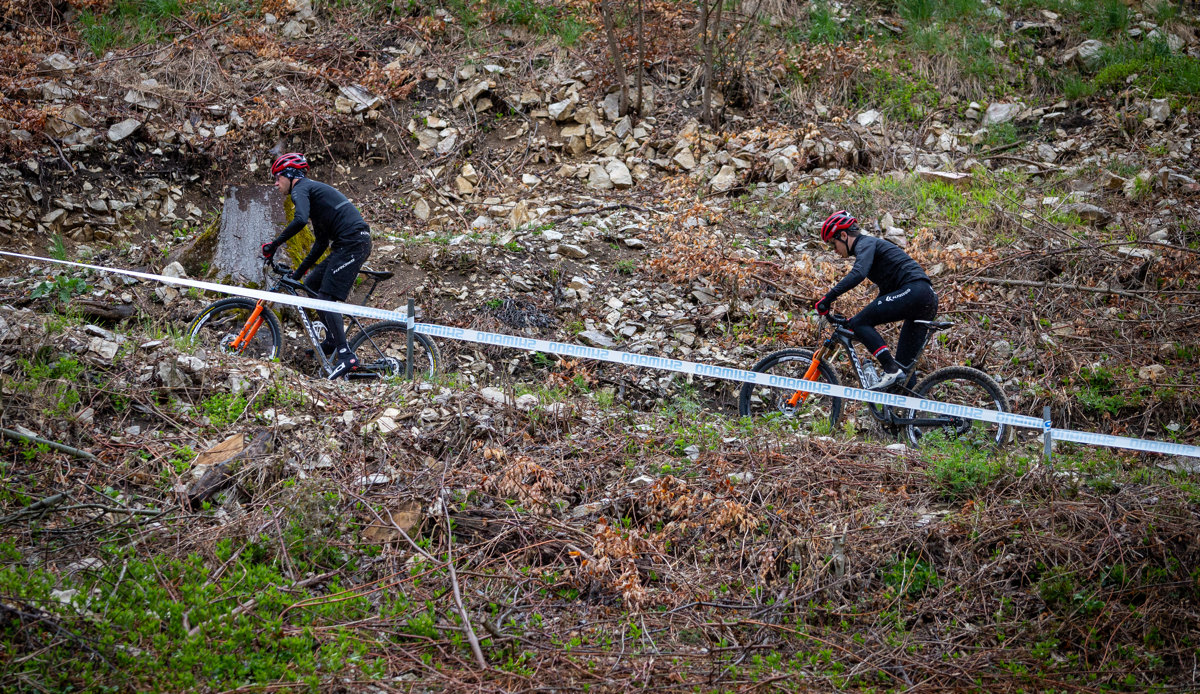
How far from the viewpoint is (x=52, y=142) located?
10188 mm

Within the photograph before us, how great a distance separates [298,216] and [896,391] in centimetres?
537

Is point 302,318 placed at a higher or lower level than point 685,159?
lower

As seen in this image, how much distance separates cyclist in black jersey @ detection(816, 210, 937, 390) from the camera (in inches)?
260

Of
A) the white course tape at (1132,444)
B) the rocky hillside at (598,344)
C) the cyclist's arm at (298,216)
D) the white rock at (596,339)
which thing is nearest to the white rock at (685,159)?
the rocky hillside at (598,344)

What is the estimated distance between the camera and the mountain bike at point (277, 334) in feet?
22.2

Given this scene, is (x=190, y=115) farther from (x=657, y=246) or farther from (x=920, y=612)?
(x=920, y=612)

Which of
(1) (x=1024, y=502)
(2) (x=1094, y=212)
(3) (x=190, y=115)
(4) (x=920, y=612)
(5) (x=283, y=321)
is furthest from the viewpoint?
(3) (x=190, y=115)

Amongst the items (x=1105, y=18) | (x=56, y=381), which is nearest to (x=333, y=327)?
(x=56, y=381)

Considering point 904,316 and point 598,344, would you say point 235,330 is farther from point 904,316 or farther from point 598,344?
point 904,316

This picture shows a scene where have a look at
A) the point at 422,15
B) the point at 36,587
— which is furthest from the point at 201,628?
the point at 422,15

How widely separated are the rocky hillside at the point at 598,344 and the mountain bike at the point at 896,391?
0.46m

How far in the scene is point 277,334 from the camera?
691 cm

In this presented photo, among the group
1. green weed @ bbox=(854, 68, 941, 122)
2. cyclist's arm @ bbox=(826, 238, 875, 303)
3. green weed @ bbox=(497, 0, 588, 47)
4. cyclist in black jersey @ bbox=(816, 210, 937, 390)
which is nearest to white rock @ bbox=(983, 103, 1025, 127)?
green weed @ bbox=(854, 68, 941, 122)

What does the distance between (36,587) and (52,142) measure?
8.70 metres
